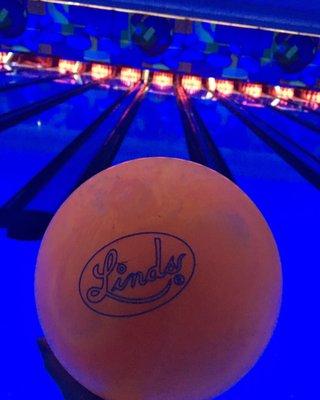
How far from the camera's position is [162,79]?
26.0 ft

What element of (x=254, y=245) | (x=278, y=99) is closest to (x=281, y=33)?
(x=278, y=99)

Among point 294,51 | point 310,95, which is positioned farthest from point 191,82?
point 310,95

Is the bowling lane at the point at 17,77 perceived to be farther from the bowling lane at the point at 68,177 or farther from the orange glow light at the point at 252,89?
the orange glow light at the point at 252,89

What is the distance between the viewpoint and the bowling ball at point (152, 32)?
755 centimetres

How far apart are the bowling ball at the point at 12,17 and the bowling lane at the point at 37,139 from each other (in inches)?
129

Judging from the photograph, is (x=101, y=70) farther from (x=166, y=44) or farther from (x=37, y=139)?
(x=37, y=139)

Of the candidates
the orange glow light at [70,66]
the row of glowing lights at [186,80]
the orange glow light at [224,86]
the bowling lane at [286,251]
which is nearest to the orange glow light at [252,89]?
the row of glowing lights at [186,80]

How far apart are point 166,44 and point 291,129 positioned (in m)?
3.66

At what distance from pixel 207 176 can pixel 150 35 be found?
7.12 m

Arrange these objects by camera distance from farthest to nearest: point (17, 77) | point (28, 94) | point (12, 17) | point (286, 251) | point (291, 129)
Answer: point (12, 17), point (17, 77), point (28, 94), point (291, 129), point (286, 251)

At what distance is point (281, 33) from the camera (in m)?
7.57

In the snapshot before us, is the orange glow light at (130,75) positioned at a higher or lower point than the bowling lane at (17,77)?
higher

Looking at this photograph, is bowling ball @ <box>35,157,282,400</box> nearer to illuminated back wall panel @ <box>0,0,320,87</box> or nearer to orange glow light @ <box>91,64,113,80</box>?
illuminated back wall panel @ <box>0,0,320,87</box>

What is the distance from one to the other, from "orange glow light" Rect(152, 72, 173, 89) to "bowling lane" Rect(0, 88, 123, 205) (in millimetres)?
2862
